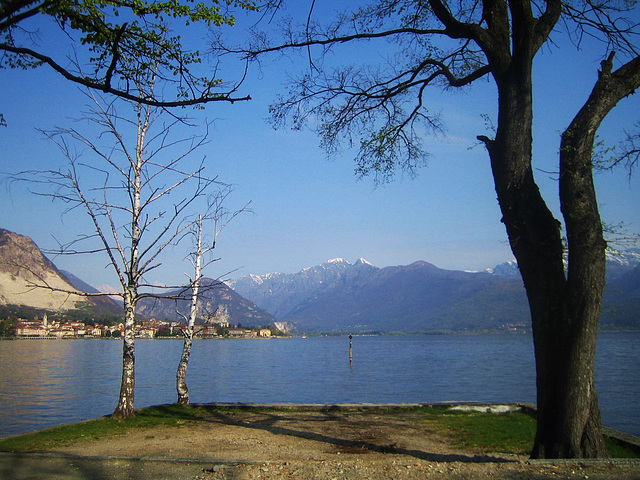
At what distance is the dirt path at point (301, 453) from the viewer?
5906 millimetres

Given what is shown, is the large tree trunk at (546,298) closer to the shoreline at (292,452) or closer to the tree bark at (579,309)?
the tree bark at (579,309)

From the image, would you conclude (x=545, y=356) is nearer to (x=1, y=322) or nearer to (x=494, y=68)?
(x=494, y=68)

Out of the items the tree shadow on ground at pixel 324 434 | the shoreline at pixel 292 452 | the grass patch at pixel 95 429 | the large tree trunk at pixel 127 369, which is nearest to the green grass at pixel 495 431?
the shoreline at pixel 292 452

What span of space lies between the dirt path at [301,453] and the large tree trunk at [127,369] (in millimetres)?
1650

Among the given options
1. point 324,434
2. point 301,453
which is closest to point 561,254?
point 301,453

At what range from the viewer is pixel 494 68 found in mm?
7445

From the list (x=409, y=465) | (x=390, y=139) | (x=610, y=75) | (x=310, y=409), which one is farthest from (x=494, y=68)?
(x=310, y=409)

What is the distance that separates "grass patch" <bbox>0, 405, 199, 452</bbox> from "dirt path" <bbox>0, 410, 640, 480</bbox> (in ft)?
1.44

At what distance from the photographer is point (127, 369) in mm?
12039

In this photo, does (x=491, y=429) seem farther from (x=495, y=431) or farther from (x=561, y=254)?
(x=561, y=254)

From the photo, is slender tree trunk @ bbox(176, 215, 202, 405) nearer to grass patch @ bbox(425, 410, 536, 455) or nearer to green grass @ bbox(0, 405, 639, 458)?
green grass @ bbox(0, 405, 639, 458)

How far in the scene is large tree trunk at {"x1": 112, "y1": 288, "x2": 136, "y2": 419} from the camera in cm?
1199

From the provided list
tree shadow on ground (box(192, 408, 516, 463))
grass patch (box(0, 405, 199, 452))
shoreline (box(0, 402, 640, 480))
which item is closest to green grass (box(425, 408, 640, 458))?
shoreline (box(0, 402, 640, 480))

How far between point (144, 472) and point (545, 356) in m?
5.50
